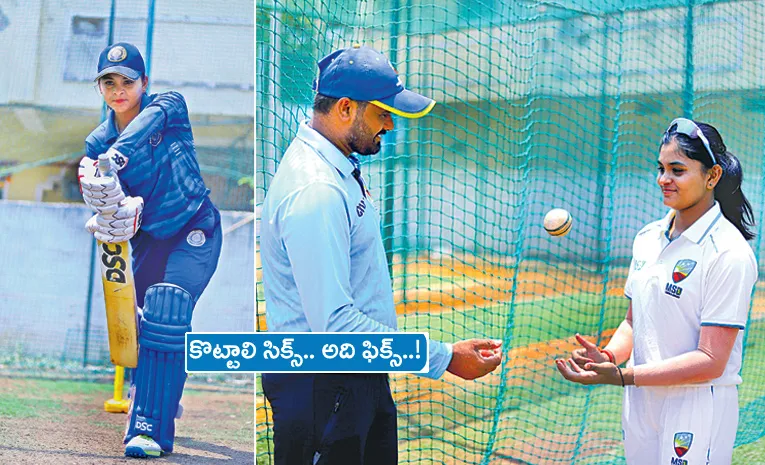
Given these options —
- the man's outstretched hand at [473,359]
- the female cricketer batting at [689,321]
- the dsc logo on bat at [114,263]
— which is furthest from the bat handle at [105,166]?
the female cricketer batting at [689,321]

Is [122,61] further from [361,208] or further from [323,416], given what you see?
[323,416]

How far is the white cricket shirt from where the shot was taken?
236 cm

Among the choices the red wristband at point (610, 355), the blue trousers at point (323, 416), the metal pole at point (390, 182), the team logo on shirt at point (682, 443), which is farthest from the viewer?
the metal pole at point (390, 182)

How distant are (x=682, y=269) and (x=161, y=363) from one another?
1874 mm

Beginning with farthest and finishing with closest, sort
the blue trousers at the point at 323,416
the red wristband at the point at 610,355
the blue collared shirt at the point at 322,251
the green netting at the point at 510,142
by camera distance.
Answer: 1. the green netting at the point at 510,142
2. the red wristband at the point at 610,355
3. the blue trousers at the point at 323,416
4. the blue collared shirt at the point at 322,251

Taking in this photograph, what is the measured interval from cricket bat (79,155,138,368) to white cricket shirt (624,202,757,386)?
179 cm

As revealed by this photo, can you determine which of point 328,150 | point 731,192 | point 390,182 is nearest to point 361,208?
point 328,150

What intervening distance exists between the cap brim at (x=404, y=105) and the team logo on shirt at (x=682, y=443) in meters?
1.21

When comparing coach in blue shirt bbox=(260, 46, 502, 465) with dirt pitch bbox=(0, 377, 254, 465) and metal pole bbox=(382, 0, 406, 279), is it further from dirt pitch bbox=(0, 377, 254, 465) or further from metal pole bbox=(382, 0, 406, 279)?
metal pole bbox=(382, 0, 406, 279)

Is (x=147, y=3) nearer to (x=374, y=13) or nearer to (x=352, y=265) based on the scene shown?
(x=374, y=13)

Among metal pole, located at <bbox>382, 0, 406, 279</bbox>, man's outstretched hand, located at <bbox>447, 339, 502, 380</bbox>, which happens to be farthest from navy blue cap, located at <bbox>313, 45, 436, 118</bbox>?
metal pole, located at <bbox>382, 0, 406, 279</bbox>

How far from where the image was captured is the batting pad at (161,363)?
3078 millimetres

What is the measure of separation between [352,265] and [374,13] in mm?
1855

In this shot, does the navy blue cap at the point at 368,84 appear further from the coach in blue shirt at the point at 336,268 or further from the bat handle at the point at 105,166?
the bat handle at the point at 105,166
